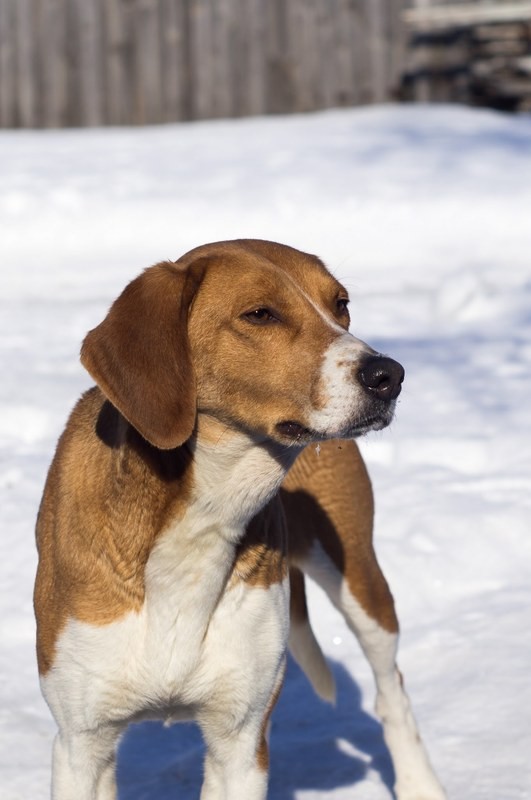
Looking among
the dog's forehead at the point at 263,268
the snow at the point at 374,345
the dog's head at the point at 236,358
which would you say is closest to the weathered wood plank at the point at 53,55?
the snow at the point at 374,345

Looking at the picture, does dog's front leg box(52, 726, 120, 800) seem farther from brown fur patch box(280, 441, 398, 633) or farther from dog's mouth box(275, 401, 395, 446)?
brown fur patch box(280, 441, 398, 633)

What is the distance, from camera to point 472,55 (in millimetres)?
13055

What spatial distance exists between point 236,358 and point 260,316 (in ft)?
0.38

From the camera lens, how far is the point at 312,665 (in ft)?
15.2

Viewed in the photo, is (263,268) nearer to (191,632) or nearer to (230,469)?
(230,469)

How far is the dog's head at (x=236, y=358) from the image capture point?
313 cm

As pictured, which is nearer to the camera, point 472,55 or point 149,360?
point 149,360

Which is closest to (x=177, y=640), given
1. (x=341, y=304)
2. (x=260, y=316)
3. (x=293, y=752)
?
(x=260, y=316)

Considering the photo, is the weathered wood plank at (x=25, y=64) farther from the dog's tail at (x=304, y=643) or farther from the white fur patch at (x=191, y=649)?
the white fur patch at (x=191, y=649)

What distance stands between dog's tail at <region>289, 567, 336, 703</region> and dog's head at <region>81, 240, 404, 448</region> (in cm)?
138

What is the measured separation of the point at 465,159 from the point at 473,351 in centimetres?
378

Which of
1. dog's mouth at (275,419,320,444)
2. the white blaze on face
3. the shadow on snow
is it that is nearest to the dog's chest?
dog's mouth at (275,419,320,444)

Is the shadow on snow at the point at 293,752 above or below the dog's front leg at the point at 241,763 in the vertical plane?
below

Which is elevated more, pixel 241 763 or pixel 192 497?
pixel 192 497
